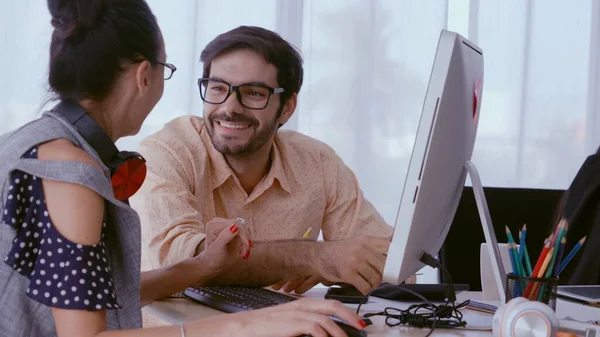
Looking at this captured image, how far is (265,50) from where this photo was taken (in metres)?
2.14

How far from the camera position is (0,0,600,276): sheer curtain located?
2949 millimetres

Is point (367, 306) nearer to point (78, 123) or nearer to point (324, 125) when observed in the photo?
point (78, 123)

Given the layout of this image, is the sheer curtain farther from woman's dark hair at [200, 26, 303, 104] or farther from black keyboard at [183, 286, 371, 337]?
black keyboard at [183, 286, 371, 337]

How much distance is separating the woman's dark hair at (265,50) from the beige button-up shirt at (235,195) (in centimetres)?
Result: 16

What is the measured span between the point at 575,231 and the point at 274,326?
1.25m

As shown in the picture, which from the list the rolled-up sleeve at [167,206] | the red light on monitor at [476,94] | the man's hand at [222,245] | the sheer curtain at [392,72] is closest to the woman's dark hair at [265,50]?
the rolled-up sleeve at [167,206]

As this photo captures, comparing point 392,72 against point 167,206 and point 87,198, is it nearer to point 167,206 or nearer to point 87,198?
point 167,206

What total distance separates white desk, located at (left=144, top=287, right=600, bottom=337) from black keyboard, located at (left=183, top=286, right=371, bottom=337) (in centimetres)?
1

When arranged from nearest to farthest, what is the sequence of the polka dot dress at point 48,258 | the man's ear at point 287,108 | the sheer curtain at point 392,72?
the polka dot dress at point 48,258 → the man's ear at point 287,108 → the sheer curtain at point 392,72

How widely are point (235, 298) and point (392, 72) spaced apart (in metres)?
2.00

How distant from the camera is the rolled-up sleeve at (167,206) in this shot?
5.76 feet

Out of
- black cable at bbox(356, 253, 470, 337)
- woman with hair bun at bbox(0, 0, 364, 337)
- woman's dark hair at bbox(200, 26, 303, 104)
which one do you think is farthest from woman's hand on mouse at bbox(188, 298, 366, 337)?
woman's dark hair at bbox(200, 26, 303, 104)

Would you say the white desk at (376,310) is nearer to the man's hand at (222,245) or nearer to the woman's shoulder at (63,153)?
the man's hand at (222,245)

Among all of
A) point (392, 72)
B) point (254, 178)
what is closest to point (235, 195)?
point (254, 178)
